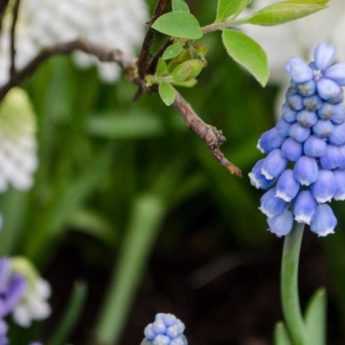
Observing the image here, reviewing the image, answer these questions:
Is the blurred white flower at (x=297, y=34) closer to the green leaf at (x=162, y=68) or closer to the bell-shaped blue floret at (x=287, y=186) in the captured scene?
the green leaf at (x=162, y=68)

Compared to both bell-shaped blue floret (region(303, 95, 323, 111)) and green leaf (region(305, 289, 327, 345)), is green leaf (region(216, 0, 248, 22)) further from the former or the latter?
green leaf (region(305, 289, 327, 345))

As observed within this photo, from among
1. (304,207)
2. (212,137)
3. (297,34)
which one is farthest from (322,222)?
(297,34)

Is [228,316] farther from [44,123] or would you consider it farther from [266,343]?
[44,123]

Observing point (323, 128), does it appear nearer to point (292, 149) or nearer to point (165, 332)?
point (292, 149)

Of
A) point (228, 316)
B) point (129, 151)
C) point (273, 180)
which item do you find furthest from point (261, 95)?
point (273, 180)

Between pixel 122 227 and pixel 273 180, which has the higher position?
pixel 122 227
